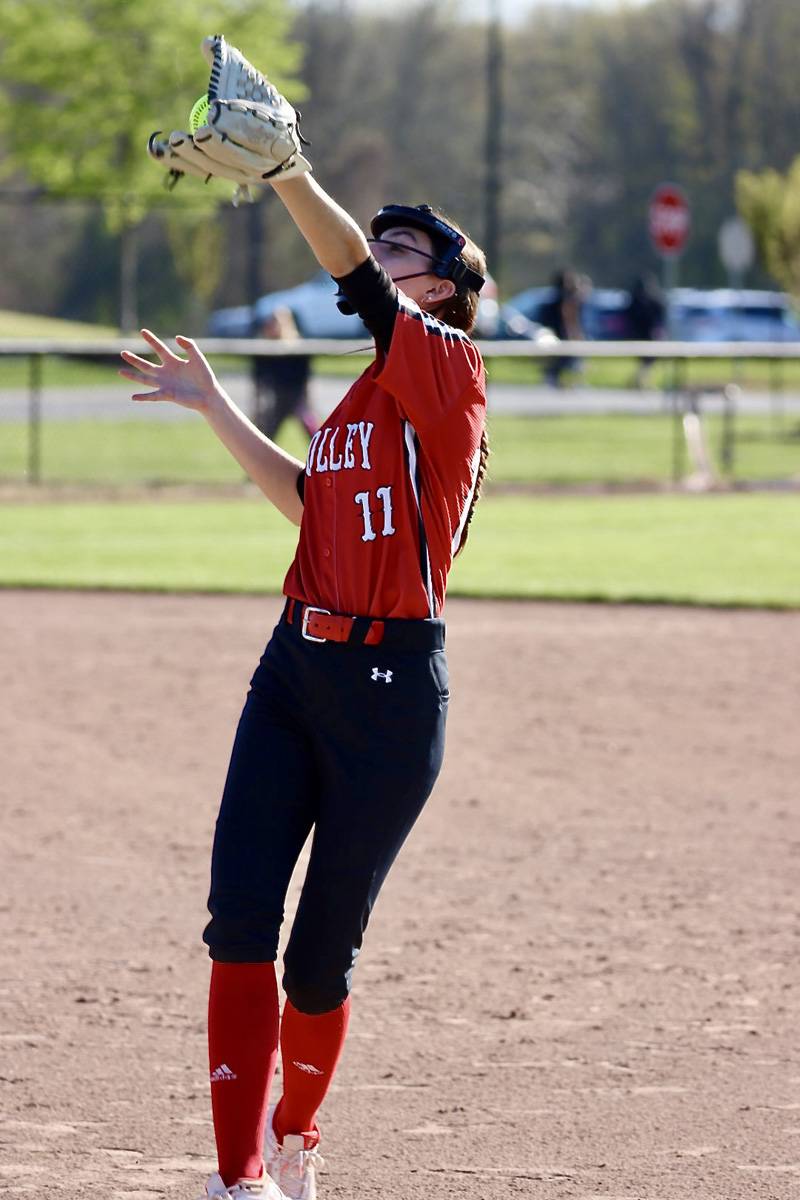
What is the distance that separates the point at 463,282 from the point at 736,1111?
6.54ft

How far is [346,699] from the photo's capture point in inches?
132

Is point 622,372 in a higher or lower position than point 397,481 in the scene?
higher

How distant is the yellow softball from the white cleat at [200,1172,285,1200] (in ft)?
6.24

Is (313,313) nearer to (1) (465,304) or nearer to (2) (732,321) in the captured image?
(2) (732,321)

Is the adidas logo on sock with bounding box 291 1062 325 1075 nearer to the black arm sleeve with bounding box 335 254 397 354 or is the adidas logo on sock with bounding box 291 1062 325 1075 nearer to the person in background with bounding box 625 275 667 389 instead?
the black arm sleeve with bounding box 335 254 397 354

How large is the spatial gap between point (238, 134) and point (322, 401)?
62.4 feet

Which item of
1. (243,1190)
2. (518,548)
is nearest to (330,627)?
(243,1190)

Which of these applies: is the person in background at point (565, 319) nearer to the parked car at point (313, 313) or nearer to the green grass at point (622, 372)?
the green grass at point (622, 372)

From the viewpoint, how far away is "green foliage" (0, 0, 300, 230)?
102 feet

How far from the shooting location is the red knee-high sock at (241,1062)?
11.1 feet

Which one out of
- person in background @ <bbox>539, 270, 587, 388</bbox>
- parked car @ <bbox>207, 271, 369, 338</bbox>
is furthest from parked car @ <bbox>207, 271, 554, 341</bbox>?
person in background @ <bbox>539, 270, 587, 388</bbox>

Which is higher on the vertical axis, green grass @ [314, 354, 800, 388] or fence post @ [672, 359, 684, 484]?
green grass @ [314, 354, 800, 388]

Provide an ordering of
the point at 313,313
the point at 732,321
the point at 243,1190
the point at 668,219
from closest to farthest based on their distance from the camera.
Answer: the point at 243,1190 → the point at 668,219 → the point at 313,313 → the point at 732,321

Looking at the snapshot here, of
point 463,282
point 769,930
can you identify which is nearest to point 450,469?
point 463,282
